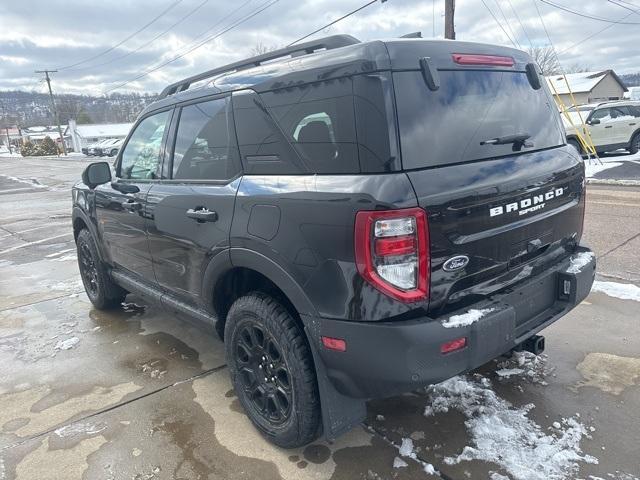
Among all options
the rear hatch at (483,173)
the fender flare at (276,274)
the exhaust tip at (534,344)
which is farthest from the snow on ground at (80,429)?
the exhaust tip at (534,344)

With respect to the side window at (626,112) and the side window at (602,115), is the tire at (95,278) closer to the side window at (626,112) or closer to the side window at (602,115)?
the side window at (602,115)

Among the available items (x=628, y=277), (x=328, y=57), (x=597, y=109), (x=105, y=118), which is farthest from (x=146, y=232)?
(x=105, y=118)

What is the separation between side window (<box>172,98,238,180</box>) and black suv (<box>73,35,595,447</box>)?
1 centimetres

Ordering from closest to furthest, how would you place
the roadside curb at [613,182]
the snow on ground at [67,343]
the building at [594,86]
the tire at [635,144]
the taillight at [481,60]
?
the taillight at [481,60]
the snow on ground at [67,343]
the roadside curb at [613,182]
the tire at [635,144]
the building at [594,86]

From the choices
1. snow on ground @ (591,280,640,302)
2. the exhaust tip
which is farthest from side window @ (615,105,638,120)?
the exhaust tip

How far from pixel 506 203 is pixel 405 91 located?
71 cm

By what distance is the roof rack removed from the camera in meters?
2.54

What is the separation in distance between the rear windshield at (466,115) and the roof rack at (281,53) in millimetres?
518

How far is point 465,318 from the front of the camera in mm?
2123

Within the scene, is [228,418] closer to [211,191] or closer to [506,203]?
[211,191]

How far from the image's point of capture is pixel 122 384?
137 inches

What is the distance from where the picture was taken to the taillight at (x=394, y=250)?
1.97 metres

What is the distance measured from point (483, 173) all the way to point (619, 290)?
315 cm

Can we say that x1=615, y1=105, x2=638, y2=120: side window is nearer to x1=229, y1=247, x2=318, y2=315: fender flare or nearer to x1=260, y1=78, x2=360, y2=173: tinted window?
x1=260, y1=78, x2=360, y2=173: tinted window
